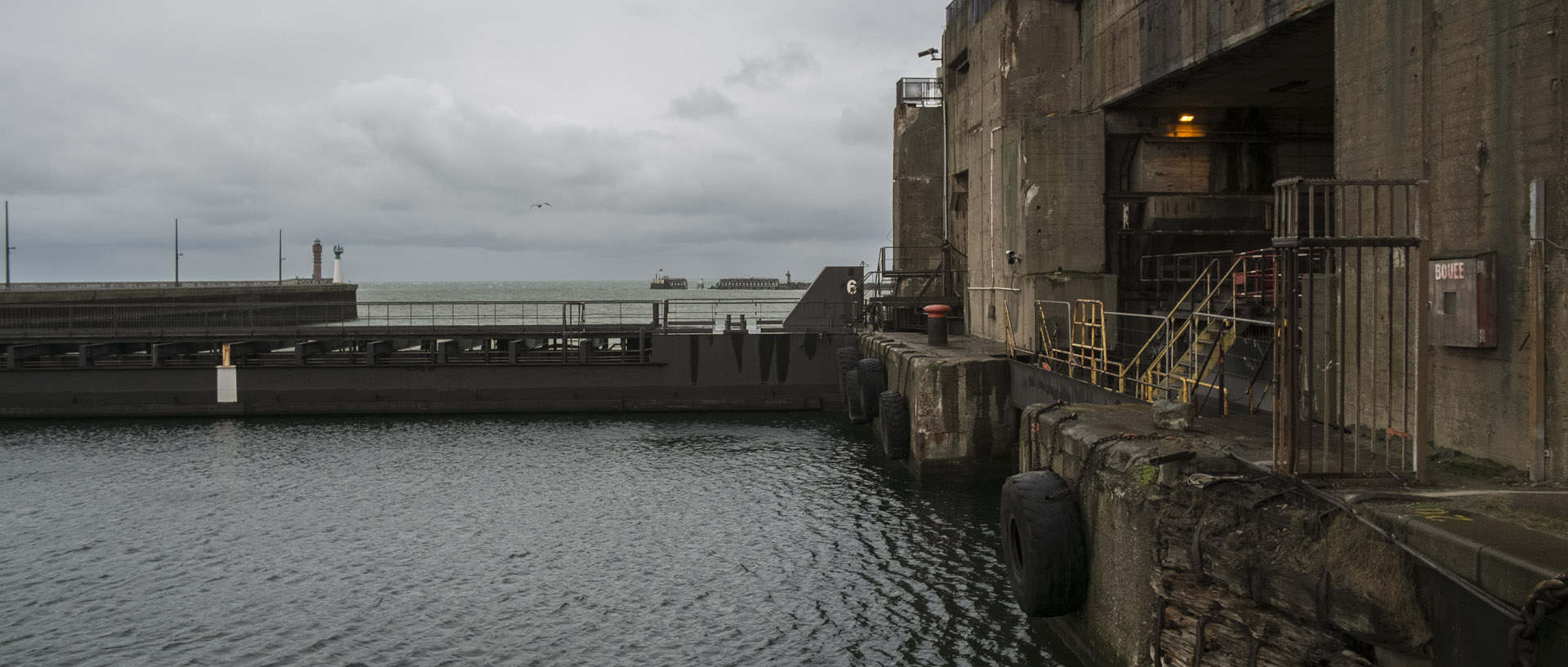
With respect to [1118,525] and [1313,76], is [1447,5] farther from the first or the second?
[1313,76]

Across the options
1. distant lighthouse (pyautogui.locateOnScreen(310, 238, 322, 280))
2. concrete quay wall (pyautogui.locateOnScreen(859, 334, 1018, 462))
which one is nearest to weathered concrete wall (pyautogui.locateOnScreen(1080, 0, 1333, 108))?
concrete quay wall (pyautogui.locateOnScreen(859, 334, 1018, 462))

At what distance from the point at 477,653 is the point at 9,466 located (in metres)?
19.6

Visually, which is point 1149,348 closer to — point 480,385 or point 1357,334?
point 1357,334

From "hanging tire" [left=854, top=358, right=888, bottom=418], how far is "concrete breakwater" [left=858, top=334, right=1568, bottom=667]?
1335 cm

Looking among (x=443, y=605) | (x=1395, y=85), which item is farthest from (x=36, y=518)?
(x=1395, y=85)

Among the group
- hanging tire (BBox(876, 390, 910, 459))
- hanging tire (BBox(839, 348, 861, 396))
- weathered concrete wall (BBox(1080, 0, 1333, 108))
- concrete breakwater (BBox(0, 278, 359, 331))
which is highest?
weathered concrete wall (BBox(1080, 0, 1333, 108))

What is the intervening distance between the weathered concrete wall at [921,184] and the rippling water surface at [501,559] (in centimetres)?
1324

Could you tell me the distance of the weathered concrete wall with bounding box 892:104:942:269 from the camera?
36688mm

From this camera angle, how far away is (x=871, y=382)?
81.3 feet

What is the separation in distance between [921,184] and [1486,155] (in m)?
28.9

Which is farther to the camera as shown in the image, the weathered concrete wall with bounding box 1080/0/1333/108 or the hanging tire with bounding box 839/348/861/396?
the hanging tire with bounding box 839/348/861/396

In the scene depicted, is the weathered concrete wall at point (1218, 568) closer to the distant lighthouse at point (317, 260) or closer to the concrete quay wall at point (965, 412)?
the concrete quay wall at point (965, 412)

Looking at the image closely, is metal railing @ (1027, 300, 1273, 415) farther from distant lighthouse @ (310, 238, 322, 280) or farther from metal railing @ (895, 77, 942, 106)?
distant lighthouse @ (310, 238, 322, 280)

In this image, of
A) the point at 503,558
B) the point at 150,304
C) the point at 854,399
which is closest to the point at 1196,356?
the point at 503,558
